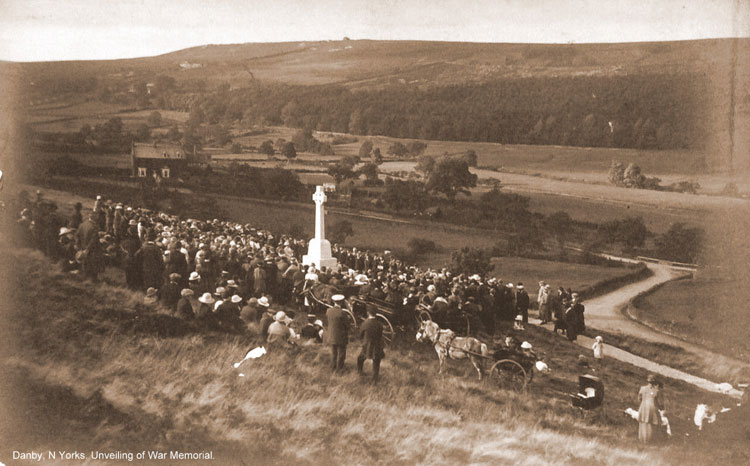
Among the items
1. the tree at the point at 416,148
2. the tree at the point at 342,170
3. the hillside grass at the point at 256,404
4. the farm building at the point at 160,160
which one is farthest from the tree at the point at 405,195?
the farm building at the point at 160,160

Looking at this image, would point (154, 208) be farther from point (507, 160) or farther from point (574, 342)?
point (574, 342)

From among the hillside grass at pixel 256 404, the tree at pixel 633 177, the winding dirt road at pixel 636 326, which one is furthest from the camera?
the tree at pixel 633 177

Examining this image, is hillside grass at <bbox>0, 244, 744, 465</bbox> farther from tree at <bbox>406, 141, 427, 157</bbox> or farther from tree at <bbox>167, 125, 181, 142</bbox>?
tree at <bbox>406, 141, 427, 157</bbox>

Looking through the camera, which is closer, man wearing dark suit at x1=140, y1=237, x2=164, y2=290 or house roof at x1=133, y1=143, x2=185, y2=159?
man wearing dark suit at x1=140, y1=237, x2=164, y2=290

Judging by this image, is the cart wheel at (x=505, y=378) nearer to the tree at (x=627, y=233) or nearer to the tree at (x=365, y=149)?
the tree at (x=627, y=233)

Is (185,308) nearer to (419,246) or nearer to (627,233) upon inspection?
(419,246)

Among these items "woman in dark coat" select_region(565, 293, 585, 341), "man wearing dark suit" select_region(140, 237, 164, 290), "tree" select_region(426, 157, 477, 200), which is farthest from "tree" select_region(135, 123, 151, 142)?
"woman in dark coat" select_region(565, 293, 585, 341)
